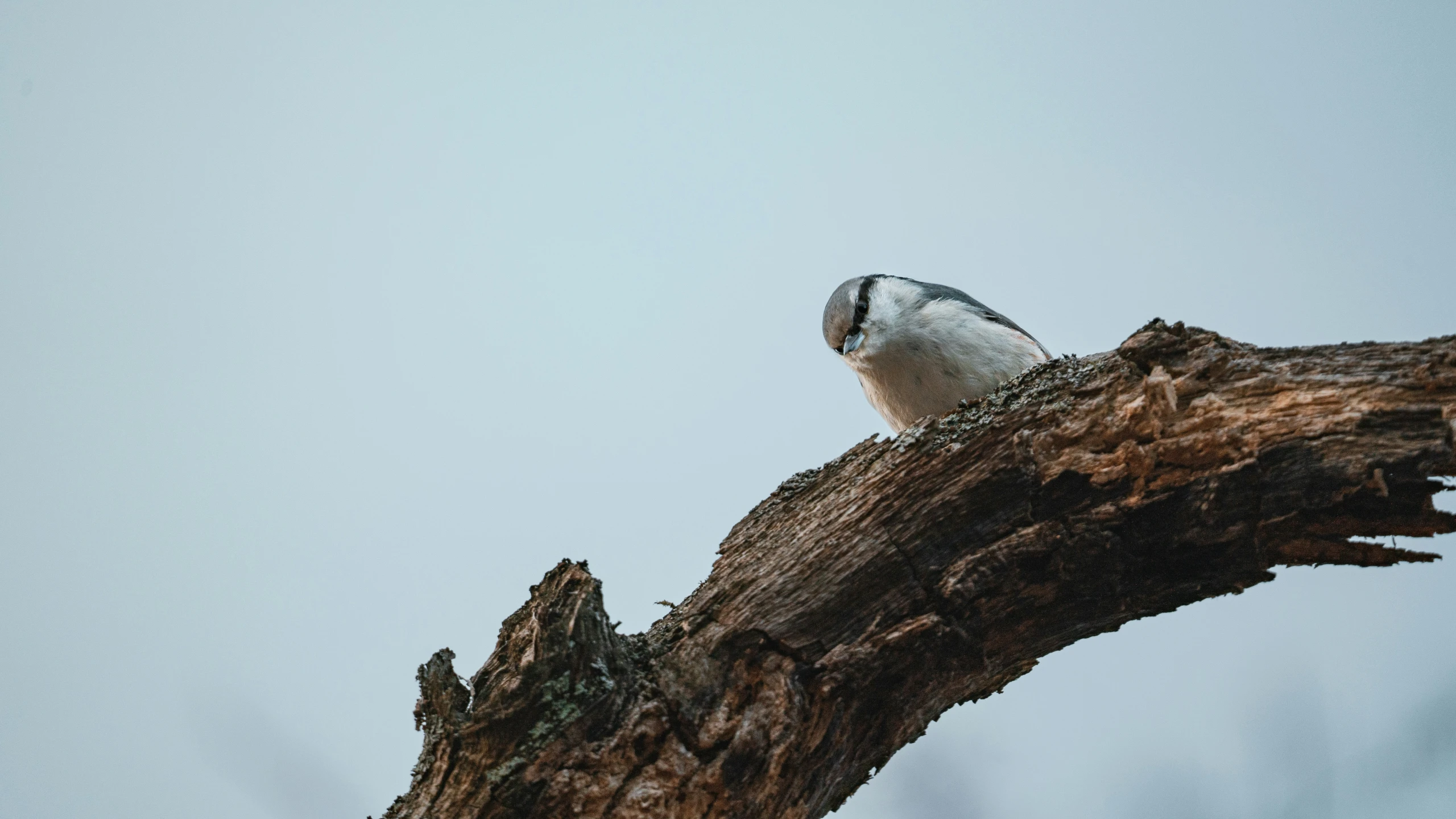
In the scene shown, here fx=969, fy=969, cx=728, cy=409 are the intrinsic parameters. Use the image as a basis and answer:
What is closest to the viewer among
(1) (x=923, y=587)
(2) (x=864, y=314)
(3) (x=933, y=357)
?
(1) (x=923, y=587)

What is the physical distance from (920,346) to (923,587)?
5.50 feet

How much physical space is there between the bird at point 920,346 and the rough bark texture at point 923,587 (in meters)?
1.33

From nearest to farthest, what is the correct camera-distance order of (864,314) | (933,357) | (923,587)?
(923,587)
(933,357)
(864,314)

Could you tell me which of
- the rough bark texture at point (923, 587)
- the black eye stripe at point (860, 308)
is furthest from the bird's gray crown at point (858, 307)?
the rough bark texture at point (923, 587)

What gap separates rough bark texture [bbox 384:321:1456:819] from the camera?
1.90 metres

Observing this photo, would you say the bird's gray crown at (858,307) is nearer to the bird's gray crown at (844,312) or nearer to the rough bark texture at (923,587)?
the bird's gray crown at (844,312)

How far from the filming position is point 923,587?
2.11m

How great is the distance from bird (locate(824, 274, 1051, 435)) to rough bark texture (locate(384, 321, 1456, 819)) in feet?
4.37

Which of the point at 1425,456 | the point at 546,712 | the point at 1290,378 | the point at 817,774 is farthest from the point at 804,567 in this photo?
the point at 1425,456

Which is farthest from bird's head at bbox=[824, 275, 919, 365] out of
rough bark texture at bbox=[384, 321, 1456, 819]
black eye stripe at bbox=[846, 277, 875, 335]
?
rough bark texture at bbox=[384, 321, 1456, 819]

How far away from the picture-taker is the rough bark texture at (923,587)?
1.90m

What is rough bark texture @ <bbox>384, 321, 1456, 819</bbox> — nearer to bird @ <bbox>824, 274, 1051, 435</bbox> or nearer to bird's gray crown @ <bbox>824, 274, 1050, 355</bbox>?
bird @ <bbox>824, 274, 1051, 435</bbox>

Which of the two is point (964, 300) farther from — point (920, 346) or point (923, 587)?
point (923, 587)

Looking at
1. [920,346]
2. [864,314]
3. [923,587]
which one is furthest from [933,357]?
[923,587]
